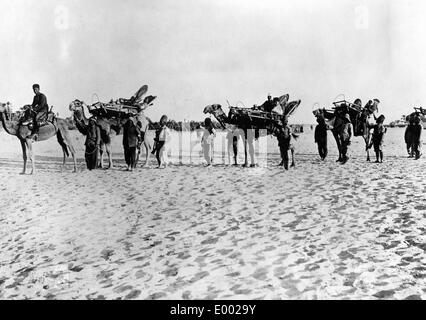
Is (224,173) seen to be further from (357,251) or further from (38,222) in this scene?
(357,251)

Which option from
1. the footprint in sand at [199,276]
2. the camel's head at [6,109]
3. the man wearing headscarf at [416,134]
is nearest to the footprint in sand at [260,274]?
the footprint in sand at [199,276]

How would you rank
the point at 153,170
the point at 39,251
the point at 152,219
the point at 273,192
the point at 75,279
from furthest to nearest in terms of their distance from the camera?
the point at 153,170, the point at 273,192, the point at 152,219, the point at 39,251, the point at 75,279

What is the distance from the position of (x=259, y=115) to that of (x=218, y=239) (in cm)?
888

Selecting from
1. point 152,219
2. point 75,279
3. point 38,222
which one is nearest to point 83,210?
point 38,222

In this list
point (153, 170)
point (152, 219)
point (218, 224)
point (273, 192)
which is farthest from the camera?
point (153, 170)

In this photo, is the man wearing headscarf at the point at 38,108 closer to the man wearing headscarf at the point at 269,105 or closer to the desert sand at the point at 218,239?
the desert sand at the point at 218,239

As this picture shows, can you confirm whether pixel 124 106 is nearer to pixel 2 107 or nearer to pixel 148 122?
pixel 148 122

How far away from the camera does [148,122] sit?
17422mm

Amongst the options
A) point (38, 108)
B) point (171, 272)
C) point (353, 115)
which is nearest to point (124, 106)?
point (38, 108)

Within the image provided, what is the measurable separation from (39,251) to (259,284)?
432cm
